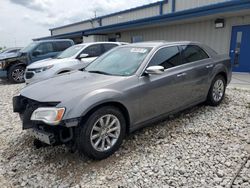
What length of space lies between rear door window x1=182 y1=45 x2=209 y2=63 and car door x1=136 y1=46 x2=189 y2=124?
0.21m

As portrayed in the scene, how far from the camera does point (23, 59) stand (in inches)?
392

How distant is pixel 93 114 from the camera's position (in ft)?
9.37

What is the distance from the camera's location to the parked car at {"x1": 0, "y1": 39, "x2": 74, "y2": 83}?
973cm

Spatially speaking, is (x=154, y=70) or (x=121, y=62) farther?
(x=121, y=62)

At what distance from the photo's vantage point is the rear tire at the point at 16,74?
984 centimetres

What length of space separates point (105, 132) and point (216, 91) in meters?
3.21

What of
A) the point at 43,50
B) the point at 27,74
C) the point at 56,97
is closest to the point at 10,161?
the point at 56,97

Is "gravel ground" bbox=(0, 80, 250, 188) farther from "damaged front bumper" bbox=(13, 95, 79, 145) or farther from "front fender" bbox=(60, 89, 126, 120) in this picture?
"front fender" bbox=(60, 89, 126, 120)

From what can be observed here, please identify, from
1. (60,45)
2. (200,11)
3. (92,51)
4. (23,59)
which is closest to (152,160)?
(92,51)

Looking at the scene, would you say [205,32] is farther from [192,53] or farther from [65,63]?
[65,63]

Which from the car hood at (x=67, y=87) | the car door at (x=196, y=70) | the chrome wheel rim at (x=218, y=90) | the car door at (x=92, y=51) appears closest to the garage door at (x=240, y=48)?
the chrome wheel rim at (x=218, y=90)

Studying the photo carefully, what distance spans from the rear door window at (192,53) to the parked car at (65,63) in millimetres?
3562

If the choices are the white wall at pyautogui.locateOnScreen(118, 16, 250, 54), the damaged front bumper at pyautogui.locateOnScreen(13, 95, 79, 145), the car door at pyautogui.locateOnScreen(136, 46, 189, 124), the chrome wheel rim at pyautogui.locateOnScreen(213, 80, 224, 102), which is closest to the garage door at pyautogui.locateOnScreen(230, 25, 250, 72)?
the white wall at pyautogui.locateOnScreen(118, 16, 250, 54)

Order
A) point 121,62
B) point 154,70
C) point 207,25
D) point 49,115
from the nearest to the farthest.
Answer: point 49,115 < point 154,70 < point 121,62 < point 207,25
